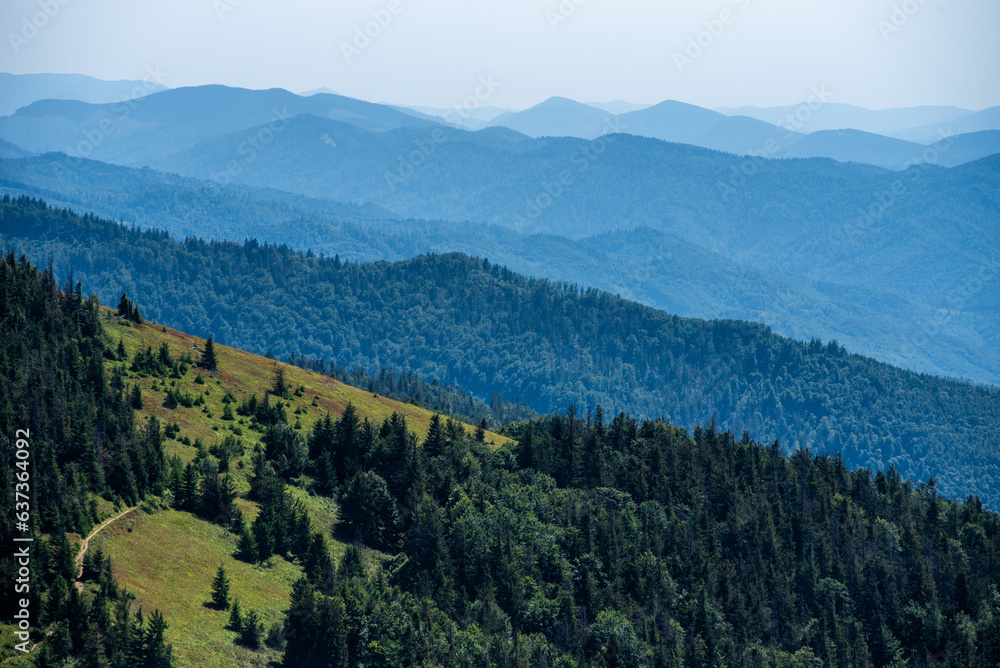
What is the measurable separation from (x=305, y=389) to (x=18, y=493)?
223ft

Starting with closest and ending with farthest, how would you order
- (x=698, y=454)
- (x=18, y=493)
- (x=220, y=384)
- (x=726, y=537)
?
(x=18, y=493), (x=220, y=384), (x=726, y=537), (x=698, y=454)

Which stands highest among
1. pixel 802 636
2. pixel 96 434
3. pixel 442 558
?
pixel 96 434

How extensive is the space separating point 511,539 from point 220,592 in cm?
3536

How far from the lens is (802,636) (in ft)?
387

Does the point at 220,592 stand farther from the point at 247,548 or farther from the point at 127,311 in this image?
the point at 127,311

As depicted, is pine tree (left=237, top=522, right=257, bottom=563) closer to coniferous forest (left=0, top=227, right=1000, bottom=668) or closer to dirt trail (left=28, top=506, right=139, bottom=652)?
coniferous forest (left=0, top=227, right=1000, bottom=668)

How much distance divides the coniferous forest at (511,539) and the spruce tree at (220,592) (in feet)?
0.63

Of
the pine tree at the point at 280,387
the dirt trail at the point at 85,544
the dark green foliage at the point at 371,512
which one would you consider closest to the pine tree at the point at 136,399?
the dirt trail at the point at 85,544

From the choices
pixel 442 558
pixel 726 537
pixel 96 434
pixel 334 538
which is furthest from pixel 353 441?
pixel 726 537

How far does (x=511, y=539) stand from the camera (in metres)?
104

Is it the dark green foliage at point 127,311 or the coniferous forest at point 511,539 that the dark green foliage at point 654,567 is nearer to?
the coniferous forest at point 511,539

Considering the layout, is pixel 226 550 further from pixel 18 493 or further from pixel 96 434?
pixel 18 493

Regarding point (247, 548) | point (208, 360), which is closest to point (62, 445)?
point (247, 548)

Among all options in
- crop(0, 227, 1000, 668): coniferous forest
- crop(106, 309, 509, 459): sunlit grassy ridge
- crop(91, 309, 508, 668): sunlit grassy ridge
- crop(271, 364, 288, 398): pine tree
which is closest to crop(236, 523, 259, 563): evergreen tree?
crop(0, 227, 1000, 668): coniferous forest
